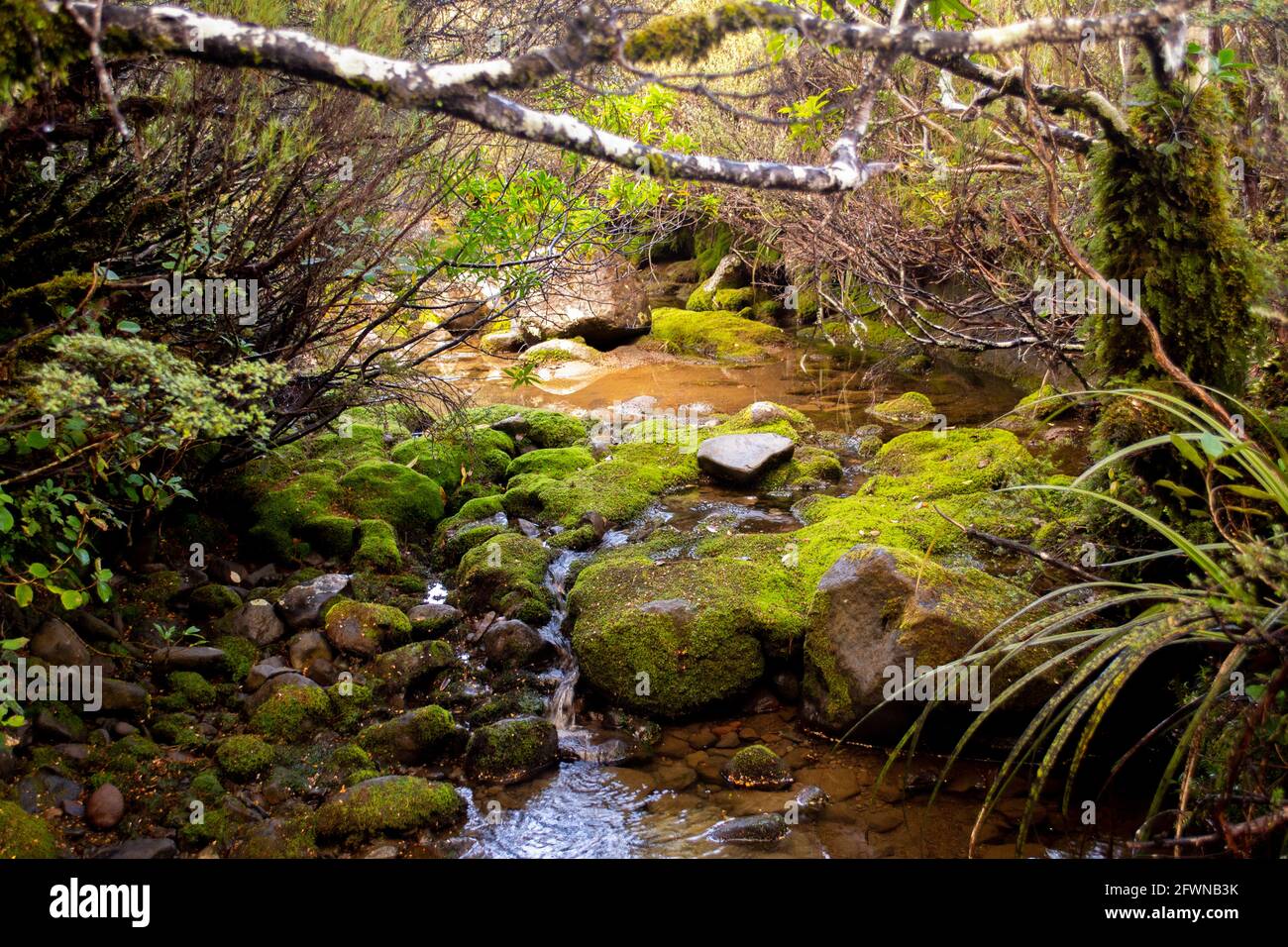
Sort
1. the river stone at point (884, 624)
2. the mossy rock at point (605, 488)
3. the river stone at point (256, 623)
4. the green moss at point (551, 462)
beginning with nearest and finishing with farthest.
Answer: the river stone at point (884, 624), the river stone at point (256, 623), the mossy rock at point (605, 488), the green moss at point (551, 462)

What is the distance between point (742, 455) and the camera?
28.9 feet

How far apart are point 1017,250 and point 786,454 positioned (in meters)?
2.97

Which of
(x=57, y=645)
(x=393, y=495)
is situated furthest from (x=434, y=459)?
(x=57, y=645)

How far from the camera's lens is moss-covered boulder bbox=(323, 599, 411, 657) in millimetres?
5664

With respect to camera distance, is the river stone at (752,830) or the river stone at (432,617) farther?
the river stone at (432,617)

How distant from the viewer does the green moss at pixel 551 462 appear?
919 centimetres

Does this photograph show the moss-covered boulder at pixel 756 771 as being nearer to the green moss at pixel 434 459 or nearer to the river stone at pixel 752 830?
the river stone at pixel 752 830

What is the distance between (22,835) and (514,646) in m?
2.94

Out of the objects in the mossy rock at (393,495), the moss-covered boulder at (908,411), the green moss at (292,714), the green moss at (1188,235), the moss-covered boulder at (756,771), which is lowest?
the moss-covered boulder at (756,771)

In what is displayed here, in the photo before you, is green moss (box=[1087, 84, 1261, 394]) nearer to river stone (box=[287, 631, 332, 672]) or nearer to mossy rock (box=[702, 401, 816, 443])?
river stone (box=[287, 631, 332, 672])

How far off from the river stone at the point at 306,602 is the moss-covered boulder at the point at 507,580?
0.99 m

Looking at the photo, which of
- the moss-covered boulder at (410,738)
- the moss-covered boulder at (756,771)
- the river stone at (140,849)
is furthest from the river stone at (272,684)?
the moss-covered boulder at (756,771)

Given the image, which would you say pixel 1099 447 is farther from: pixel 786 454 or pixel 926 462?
pixel 786 454

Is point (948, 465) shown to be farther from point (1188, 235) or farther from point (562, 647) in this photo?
point (562, 647)
